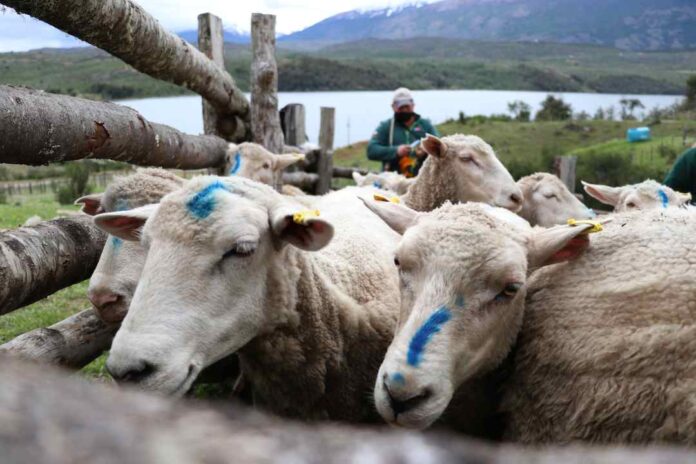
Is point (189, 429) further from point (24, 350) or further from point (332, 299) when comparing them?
point (24, 350)

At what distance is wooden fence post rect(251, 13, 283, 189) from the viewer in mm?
6613

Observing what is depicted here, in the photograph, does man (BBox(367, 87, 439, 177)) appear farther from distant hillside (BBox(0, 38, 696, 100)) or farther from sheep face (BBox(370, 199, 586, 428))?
distant hillside (BBox(0, 38, 696, 100))

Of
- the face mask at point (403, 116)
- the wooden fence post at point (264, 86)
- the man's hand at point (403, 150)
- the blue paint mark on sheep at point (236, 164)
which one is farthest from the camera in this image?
the face mask at point (403, 116)

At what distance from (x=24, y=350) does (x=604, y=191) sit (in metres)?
4.99

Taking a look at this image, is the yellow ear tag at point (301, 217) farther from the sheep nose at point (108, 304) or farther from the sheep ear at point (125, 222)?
the sheep nose at point (108, 304)

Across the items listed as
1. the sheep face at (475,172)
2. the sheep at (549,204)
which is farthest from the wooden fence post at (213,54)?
the sheep at (549,204)

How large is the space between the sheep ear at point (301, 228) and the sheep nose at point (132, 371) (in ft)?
2.48

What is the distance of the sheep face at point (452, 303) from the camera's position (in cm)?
210

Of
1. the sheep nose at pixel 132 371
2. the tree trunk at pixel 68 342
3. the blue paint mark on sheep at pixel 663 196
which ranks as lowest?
the tree trunk at pixel 68 342

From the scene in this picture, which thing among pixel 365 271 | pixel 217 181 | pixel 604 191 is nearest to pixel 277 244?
pixel 217 181

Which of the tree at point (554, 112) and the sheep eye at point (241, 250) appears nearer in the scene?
the sheep eye at point (241, 250)

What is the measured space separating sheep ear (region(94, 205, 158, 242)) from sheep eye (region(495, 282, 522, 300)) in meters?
1.55

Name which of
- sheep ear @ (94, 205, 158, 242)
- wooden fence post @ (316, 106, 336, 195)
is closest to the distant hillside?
wooden fence post @ (316, 106, 336, 195)

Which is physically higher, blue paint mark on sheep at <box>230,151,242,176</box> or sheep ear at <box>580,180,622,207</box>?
blue paint mark on sheep at <box>230,151,242,176</box>
